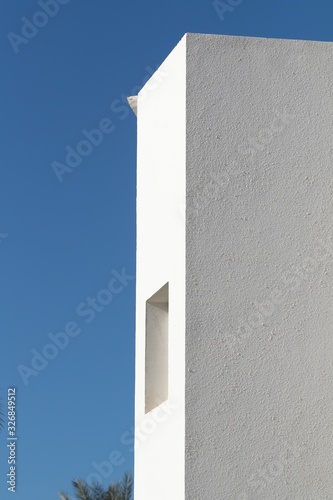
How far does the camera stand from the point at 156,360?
942 centimetres

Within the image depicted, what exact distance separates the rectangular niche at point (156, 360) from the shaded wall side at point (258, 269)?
1.08 m

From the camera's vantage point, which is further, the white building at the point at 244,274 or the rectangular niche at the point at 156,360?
the rectangular niche at the point at 156,360

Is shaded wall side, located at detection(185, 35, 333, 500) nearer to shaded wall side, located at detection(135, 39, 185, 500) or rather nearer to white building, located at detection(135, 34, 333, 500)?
white building, located at detection(135, 34, 333, 500)

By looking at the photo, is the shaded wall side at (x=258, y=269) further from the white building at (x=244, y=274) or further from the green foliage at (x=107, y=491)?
the green foliage at (x=107, y=491)

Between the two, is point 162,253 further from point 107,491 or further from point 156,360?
point 107,491

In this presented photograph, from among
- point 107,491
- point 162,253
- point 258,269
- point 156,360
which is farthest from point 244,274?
point 107,491

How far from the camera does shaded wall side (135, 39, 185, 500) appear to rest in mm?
8430

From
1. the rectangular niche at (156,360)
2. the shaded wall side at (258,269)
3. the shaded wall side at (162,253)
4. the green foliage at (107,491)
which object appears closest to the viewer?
the shaded wall side at (258,269)

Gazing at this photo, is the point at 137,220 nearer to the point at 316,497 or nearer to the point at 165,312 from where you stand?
the point at 165,312

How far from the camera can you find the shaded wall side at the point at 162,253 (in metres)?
8.43

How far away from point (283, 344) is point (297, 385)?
30 centimetres

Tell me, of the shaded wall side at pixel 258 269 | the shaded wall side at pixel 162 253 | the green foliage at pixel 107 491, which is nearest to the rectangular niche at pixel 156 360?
the shaded wall side at pixel 162 253

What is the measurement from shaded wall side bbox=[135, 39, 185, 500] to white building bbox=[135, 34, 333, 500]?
0.02 meters

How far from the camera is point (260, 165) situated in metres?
8.70
